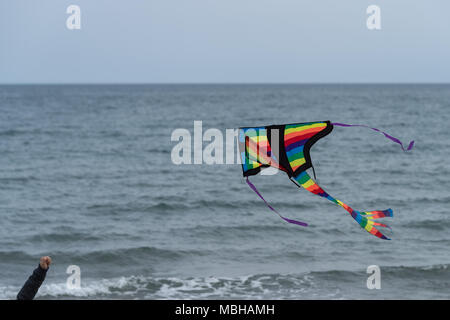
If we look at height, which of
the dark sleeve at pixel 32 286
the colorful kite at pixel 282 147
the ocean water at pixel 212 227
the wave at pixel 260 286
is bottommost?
the wave at pixel 260 286

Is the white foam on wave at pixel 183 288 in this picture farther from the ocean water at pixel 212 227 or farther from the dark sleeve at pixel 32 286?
the dark sleeve at pixel 32 286

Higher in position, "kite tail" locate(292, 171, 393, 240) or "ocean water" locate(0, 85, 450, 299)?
"kite tail" locate(292, 171, 393, 240)

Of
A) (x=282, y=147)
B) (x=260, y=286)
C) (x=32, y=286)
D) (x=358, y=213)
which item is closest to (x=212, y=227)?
(x=260, y=286)

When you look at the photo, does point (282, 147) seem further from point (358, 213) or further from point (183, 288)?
point (183, 288)

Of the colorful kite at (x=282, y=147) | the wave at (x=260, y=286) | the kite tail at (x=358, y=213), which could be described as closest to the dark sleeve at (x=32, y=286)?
the colorful kite at (x=282, y=147)

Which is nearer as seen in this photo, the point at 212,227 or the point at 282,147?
the point at 282,147

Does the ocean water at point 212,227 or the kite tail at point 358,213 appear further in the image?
the ocean water at point 212,227

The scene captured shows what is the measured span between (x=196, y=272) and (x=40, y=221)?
7421 millimetres

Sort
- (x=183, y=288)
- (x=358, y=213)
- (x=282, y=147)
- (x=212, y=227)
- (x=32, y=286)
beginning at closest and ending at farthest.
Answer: (x=32, y=286) < (x=358, y=213) < (x=282, y=147) < (x=183, y=288) < (x=212, y=227)

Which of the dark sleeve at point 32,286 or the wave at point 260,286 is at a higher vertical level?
the dark sleeve at point 32,286

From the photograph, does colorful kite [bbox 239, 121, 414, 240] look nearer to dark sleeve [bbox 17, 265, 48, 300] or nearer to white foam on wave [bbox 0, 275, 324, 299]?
dark sleeve [bbox 17, 265, 48, 300]

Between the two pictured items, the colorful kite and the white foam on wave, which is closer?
the colorful kite

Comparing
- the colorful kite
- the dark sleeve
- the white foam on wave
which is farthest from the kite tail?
the white foam on wave

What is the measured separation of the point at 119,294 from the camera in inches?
513
